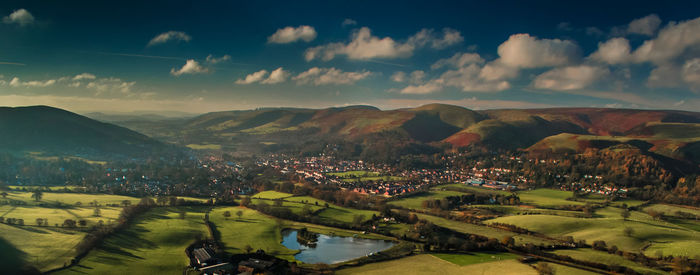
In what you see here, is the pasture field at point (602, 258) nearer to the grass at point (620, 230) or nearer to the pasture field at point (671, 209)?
the grass at point (620, 230)

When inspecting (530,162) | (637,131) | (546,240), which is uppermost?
(637,131)

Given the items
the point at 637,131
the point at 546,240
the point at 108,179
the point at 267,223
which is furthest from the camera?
the point at 637,131

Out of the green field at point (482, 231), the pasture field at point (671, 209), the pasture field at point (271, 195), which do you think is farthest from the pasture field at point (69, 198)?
the pasture field at point (671, 209)

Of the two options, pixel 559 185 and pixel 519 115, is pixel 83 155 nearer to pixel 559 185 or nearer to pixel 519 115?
pixel 559 185

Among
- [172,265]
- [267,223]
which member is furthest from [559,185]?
[172,265]

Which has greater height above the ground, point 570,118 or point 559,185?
point 570,118

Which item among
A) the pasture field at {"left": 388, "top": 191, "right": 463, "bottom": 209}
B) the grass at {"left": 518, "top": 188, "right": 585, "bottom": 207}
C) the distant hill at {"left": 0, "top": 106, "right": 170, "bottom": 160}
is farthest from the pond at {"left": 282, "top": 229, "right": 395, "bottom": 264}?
the distant hill at {"left": 0, "top": 106, "right": 170, "bottom": 160}

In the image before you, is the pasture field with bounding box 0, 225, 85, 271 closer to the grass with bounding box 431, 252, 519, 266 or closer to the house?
the house
